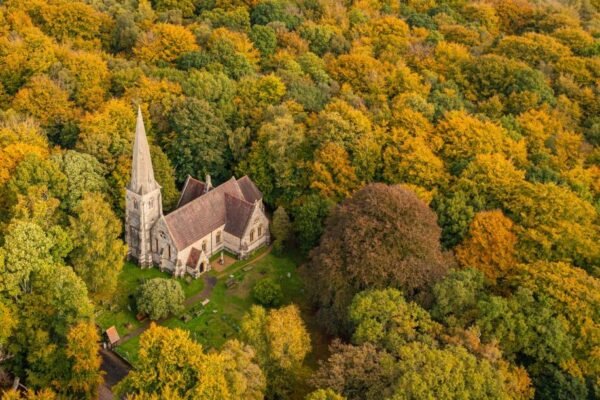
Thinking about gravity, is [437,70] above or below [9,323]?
above

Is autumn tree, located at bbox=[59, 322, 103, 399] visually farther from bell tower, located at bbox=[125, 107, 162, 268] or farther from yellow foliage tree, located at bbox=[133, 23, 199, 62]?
yellow foliage tree, located at bbox=[133, 23, 199, 62]

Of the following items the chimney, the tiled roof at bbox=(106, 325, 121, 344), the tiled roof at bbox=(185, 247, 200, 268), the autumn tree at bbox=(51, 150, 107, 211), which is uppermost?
the autumn tree at bbox=(51, 150, 107, 211)

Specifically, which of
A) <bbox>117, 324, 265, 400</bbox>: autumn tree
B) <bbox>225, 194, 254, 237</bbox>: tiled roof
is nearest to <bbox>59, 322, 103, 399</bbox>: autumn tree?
<bbox>117, 324, 265, 400</bbox>: autumn tree

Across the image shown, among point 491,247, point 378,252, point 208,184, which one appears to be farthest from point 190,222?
point 491,247

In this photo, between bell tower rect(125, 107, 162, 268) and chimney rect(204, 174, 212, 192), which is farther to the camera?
chimney rect(204, 174, 212, 192)

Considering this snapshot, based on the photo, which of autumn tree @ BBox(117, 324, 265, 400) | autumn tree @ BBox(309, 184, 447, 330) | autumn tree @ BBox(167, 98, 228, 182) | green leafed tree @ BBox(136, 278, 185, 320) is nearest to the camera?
autumn tree @ BBox(117, 324, 265, 400)


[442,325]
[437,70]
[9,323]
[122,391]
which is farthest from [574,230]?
[9,323]

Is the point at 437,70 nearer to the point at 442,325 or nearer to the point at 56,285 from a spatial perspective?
the point at 442,325
